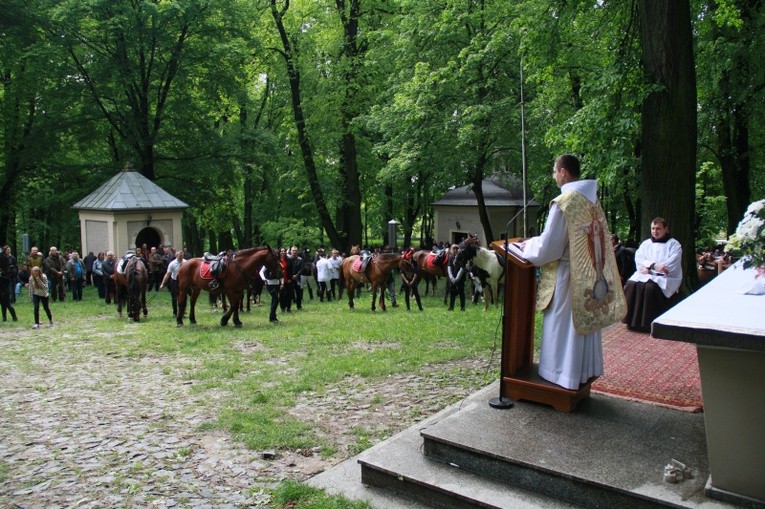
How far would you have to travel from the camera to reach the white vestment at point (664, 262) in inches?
385

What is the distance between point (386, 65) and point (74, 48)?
47.5 feet

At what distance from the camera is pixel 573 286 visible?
5.53 metres

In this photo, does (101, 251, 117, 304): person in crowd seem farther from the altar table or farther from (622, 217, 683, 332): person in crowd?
the altar table

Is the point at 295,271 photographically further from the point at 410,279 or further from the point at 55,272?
the point at 55,272

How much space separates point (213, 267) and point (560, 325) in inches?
429

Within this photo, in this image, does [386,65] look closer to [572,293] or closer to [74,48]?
[74,48]

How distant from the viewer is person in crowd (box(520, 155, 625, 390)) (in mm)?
5535

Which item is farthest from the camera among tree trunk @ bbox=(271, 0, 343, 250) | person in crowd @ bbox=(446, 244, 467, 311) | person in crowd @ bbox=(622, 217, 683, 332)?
tree trunk @ bbox=(271, 0, 343, 250)

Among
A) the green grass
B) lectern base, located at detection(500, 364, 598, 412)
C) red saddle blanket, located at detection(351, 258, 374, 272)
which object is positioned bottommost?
the green grass

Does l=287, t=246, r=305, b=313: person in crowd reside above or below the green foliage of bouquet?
below

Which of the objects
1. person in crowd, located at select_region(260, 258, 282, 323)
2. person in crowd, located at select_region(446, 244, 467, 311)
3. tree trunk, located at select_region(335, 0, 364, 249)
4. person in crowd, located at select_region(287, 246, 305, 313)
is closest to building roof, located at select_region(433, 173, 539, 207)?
tree trunk, located at select_region(335, 0, 364, 249)

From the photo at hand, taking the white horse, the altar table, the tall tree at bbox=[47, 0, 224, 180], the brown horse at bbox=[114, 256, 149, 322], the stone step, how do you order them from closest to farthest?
the altar table, the stone step, the brown horse at bbox=[114, 256, 149, 322], the white horse, the tall tree at bbox=[47, 0, 224, 180]

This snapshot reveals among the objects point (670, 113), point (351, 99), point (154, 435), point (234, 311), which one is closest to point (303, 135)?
point (351, 99)

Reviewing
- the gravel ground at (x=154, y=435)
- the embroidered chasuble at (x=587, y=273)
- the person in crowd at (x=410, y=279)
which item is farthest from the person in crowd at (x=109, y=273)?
the embroidered chasuble at (x=587, y=273)
